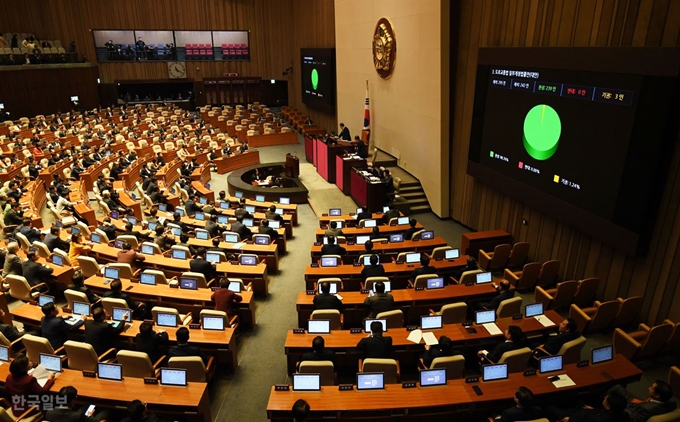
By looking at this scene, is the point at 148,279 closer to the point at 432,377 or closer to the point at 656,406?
the point at 432,377

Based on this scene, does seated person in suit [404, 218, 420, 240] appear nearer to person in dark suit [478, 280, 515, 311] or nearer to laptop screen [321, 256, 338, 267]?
laptop screen [321, 256, 338, 267]

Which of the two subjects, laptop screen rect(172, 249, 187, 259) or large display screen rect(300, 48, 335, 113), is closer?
laptop screen rect(172, 249, 187, 259)

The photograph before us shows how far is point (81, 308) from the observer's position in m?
6.80

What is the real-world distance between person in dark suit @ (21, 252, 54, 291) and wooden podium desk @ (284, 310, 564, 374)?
4891 mm

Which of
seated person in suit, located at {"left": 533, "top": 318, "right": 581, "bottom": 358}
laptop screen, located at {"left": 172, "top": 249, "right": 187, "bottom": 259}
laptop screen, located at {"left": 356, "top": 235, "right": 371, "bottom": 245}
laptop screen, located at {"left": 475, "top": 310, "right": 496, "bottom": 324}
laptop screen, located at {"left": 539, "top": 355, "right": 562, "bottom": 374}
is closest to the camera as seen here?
laptop screen, located at {"left": 539, "top": 355, "right": 562, "bottom": 374}

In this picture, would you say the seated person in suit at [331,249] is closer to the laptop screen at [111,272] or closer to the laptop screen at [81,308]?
the laptop screen at [111,272]

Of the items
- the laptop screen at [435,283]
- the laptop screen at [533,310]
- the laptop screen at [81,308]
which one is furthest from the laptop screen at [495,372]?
the laptop screen at [81,308]

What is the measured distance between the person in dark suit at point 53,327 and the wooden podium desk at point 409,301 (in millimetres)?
3158

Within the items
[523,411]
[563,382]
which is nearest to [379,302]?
[563,382]

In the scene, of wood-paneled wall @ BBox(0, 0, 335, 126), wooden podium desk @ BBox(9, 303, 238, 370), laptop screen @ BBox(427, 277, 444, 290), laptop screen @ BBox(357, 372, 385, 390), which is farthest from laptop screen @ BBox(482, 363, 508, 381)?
wood-paneled wall @ BBox(0, 0, 335, 126)

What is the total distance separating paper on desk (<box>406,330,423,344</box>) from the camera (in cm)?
615

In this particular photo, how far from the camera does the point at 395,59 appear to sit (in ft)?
49.4

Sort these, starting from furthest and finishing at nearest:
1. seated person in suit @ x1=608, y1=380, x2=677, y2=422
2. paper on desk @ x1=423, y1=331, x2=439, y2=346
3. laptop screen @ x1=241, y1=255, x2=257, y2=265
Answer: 1. laptop screen @ x1=241, y1=255, x2=257, y2=265
2. paper on desk @ x1=423, y1=331, x2=439, y2=346
3. seated person in suit @ x1=608, y1=380, x2=677, y2=422

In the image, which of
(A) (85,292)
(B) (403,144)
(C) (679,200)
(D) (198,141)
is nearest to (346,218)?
(B) (403,144)
